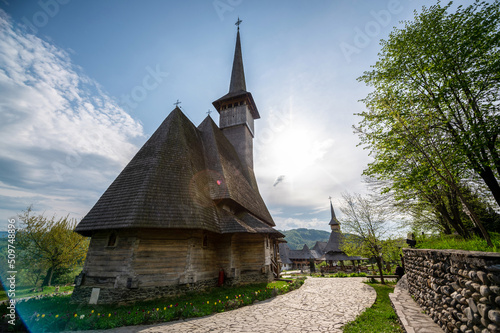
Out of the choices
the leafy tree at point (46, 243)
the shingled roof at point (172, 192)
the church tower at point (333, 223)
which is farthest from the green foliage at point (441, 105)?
the church tower at point (333, 223)

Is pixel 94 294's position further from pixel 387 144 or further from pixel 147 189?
pixel 387 144

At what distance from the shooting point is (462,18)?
7.85m

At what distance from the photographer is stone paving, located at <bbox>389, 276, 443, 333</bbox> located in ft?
13.9

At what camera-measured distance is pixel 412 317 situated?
503 centimetres

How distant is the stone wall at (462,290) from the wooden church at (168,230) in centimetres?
777

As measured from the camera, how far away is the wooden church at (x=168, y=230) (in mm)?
8617

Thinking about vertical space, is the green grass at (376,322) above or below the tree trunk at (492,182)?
below

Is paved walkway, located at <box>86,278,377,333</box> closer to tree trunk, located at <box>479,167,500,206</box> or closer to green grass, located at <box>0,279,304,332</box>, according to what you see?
green grass, located at <box>0,279,304,332</box>

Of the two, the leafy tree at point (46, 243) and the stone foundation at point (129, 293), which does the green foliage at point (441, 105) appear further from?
the leafy tree at point (46, 243)

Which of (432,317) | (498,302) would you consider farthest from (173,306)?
(498,302)

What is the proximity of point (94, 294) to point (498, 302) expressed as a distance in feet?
39.2

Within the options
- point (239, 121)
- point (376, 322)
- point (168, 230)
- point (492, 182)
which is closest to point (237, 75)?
point (239, 121)

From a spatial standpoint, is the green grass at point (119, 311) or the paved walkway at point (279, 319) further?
the green grass at point (119, 311)

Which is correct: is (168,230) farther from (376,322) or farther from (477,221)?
(477,221)
